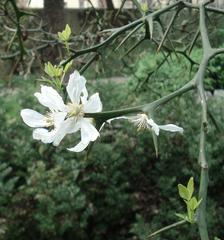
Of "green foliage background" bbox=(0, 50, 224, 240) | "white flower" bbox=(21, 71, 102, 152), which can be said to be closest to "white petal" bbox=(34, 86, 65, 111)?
"white flower" bbox=(21, 71, 102, 152)

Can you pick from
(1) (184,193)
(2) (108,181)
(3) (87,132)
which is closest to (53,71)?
(3) (87,132)

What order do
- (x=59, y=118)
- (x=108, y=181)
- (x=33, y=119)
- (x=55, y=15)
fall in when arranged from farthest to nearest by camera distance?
1. (x=55, y=15)
2. (x=108, y=181)
3. (x=33, y=119)
4. (x=59, y=118)

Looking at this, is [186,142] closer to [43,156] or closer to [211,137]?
[211,137]

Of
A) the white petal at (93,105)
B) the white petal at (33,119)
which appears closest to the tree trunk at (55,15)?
the white petal at (33,119)

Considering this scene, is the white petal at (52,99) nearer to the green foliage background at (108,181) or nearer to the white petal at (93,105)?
the white petal at (93,105)

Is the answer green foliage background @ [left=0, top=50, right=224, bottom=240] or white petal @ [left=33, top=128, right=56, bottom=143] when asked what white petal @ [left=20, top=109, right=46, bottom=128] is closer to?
white petal @ [left=33, top=128, right=56, bottom=143]

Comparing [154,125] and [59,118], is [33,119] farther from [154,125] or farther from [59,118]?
[154,125]

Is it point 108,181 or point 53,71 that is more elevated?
point 53,71
